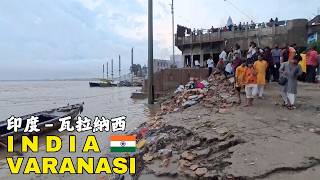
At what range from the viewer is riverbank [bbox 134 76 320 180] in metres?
7.04

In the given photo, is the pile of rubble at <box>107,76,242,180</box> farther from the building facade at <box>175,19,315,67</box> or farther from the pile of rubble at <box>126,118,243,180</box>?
the building facade at <box>175,19,315,67</box>

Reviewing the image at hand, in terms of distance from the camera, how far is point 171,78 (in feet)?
96.9

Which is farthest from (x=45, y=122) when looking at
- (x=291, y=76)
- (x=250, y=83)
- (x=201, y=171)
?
(x=201, y=171)

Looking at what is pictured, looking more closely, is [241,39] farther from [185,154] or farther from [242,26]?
[185,154]

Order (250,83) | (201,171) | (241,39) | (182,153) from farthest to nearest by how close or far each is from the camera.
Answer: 1. (241,39)
2. (250,83)
3. (182,153)
4. (201,171)

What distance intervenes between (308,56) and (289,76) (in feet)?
22.3

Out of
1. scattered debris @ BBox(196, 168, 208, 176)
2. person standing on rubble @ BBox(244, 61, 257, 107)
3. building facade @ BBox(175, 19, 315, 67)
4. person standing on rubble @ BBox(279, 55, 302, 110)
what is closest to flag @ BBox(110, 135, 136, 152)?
scattered debris @ BBox(196, 168, 208, 176)

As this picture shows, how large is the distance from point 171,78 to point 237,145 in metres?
21.5

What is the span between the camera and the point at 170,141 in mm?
9633

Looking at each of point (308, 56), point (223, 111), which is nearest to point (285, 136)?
point (223, 111)

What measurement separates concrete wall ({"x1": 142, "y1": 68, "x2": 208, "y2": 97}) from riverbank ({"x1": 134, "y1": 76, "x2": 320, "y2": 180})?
1612 cm

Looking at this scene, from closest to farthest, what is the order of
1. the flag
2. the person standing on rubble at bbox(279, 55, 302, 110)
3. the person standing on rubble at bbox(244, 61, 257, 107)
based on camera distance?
the flag
the person standing on rubble at bbox(279, 55, 302, 110)
the person standing on rubble at bbox(244, 61, 257, 107)

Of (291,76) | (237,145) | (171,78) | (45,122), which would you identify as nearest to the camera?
(237,145)

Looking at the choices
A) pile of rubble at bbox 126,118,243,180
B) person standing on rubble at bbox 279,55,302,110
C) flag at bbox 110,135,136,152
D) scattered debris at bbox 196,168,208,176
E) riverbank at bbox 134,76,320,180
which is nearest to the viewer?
riverbank at bbox 134,76,320,180
